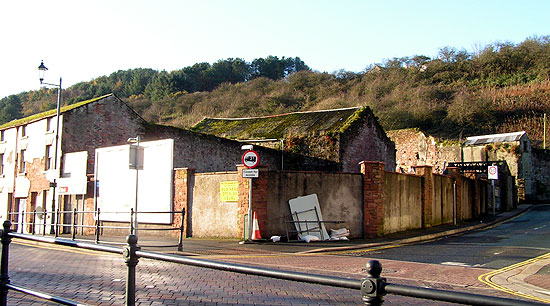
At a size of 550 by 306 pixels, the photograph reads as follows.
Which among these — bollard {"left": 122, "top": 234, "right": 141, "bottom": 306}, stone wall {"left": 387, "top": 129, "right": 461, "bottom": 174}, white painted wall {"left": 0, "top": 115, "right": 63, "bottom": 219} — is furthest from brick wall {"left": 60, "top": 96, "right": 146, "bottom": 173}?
stone wall {"left": 387, "top": 129, "right": 461, "bottom": 174}

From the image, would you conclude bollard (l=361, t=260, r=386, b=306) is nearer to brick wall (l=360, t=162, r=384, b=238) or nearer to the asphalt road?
the asphalt road

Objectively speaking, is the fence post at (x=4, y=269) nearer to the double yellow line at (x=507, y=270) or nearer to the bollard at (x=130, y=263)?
the bollard at (x=130, y=263)

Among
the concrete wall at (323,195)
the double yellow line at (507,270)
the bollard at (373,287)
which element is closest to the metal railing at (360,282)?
the bollard at (373,287)

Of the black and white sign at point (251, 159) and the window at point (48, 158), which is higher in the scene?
the window at point (48, 158)

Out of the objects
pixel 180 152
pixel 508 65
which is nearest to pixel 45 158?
pixel 180 152

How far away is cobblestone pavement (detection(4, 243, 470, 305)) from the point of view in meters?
7.04

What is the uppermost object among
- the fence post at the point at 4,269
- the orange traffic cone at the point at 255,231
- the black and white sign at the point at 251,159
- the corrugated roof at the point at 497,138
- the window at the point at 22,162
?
the corrugated roof at the point at 497,138

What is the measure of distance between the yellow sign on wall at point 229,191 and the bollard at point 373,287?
14.5m

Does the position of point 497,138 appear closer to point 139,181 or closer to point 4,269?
point 139,181

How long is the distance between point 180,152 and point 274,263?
13.9 meters

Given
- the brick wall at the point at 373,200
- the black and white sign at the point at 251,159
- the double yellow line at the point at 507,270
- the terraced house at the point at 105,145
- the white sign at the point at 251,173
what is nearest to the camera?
the double yellow line at the point at 507,270

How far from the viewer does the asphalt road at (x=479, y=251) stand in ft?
40.1

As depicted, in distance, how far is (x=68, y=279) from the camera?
8.59 metres

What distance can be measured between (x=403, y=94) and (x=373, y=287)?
2470 inches
